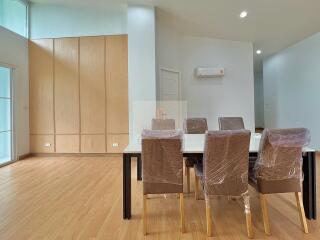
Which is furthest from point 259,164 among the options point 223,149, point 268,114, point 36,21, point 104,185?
point 268,114

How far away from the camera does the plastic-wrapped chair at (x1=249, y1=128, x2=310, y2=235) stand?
1994mm

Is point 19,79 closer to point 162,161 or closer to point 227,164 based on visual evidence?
point 162,161

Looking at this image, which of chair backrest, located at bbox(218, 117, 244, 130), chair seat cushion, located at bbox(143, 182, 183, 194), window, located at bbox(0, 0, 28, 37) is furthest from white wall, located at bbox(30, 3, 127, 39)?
chair seat cushion, located at bbox(143, 182, 183, 194)

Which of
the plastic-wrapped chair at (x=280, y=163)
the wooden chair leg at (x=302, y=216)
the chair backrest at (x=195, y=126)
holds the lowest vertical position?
the wooden chair leg at (x=302, y=216)

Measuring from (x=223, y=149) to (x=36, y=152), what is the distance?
5.15m

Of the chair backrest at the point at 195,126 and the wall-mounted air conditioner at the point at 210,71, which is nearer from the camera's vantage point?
the chair backrest at the point at 195,126

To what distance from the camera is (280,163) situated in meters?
2.05

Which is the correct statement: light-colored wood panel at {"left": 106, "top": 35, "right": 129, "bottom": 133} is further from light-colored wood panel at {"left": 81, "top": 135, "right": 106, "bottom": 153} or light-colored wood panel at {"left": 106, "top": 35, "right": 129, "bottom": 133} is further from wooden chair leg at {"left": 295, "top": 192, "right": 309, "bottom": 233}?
wooden chair leg at {"left": 295, "top": 192, "right": 309, "bottom": 233}

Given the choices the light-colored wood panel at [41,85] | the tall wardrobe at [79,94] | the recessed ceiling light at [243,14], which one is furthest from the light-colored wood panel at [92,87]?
the recessed ceiling light at [243,14]

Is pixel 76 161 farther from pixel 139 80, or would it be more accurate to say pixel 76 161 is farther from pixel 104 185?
pixel 139 80

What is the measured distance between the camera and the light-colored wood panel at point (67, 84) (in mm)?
5453

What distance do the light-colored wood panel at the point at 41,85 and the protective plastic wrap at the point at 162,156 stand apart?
4.27 metres

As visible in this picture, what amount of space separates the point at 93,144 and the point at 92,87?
1.39 metres

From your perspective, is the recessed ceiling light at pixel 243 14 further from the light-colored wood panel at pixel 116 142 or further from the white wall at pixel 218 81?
the light-colored wood panel at pixel 116 142
